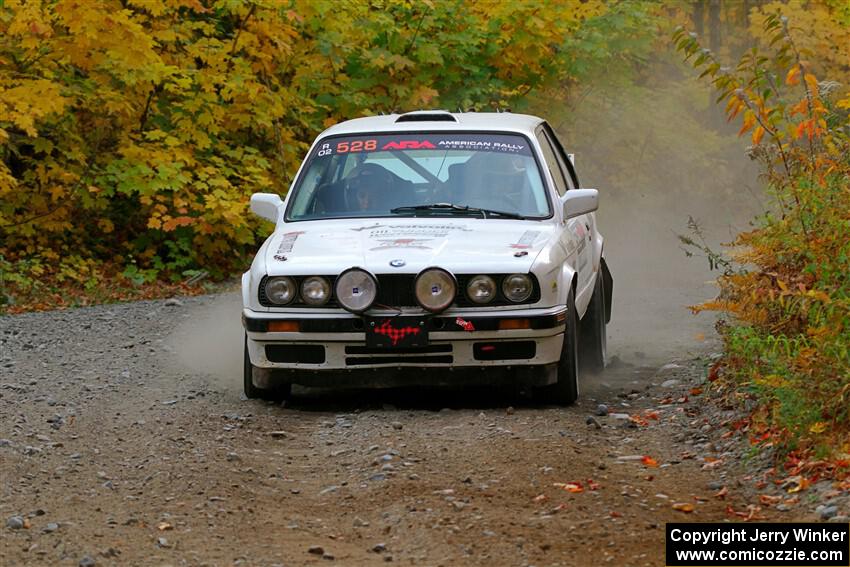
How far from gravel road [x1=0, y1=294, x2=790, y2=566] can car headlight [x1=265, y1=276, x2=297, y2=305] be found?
2.31 ft

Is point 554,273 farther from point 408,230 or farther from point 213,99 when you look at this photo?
point 213,99

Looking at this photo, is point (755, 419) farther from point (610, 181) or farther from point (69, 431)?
point (610, 181)

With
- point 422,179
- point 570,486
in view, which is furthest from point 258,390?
point 570,486

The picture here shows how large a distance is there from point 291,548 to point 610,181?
18710 mm

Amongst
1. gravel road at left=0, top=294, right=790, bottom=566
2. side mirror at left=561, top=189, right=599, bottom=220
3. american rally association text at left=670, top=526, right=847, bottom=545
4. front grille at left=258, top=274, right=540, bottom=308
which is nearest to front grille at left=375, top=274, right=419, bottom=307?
front grille at left=258, top=274, right=540, bottom=308

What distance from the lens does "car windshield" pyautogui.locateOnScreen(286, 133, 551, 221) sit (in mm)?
8523

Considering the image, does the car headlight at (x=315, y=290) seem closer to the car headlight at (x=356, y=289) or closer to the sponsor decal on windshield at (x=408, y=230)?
the car headlight at (x=356, y=289)

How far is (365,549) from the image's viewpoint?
16.8 feet

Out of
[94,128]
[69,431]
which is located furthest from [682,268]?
[69,431]

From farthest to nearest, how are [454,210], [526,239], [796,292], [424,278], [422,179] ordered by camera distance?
[422,179], [454,210], [526,239], [424,278], [796,292]

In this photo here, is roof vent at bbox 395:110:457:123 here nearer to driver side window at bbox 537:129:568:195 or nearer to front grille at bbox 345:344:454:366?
driver side window at bbox 537:129:568:195

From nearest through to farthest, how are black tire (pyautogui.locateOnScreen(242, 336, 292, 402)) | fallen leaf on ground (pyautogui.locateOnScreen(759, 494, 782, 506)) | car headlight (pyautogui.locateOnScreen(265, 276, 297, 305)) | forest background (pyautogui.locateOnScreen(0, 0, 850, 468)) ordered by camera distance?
fallen leaf on ground (pyautogui.locateOnScreen(759, 494, 782, 506)) < car headlight (pyautogui.locateOnScreen(265, 276, 297, 305)) < black tire (pyautogui.locateOnScreen(242, 336, 292, 402)) < forest background (pyautogui.locateOnScreen(0, 0, 850, 468))

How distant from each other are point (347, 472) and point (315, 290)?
147 centimetres

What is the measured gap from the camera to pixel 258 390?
8.09 meters
